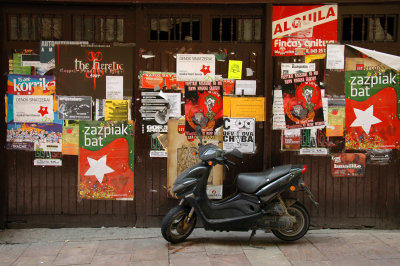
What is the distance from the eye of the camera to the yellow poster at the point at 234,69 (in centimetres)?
555

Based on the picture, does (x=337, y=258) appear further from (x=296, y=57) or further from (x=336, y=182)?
(x=296, y=57)

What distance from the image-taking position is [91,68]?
555 cm

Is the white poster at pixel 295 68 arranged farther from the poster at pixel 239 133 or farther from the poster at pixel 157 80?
the poster at pixel 157 80

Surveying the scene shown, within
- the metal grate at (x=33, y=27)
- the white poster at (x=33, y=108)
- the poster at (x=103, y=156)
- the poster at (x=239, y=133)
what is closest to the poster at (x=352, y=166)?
the poster at (x=239, y=133)

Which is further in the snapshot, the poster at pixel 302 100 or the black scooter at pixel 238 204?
the poster at pixel 302 100

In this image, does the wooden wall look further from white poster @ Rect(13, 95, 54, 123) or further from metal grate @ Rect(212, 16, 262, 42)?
white poster @ Rect(13, 95, 54, 123)

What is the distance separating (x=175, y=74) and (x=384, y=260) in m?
3.65

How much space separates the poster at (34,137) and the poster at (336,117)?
397 cm

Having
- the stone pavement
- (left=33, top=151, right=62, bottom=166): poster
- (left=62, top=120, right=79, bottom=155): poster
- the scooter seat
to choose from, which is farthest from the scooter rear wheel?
(left=33, top=151, right=62, bottom=166): poster

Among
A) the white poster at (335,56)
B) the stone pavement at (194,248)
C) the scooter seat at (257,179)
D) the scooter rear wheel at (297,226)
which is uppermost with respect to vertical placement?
the white poster at (335,56)

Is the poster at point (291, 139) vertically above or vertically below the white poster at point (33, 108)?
below

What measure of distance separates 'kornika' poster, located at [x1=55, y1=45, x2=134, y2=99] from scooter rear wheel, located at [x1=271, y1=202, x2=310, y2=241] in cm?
283

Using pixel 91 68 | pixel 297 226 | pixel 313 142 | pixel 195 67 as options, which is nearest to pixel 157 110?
pixel 195 67

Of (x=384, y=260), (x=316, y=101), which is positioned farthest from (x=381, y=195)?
(x=316, y=101)
